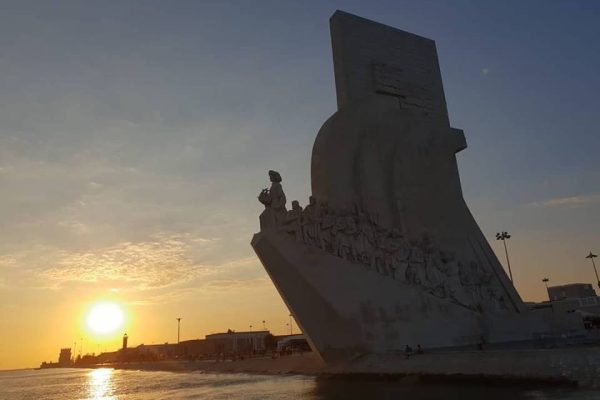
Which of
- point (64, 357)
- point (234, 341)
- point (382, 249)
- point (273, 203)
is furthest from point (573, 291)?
point (64, 357)

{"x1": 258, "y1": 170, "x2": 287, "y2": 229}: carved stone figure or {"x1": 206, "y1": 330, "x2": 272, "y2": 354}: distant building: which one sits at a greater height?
{"x1": 258, "y1": 170, "x2": 287, "y2": 229}: carved stone figure

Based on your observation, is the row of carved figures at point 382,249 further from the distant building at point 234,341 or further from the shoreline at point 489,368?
the distant building at point 234,341

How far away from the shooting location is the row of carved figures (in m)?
14.8

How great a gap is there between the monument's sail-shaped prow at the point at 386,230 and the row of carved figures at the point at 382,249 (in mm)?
44

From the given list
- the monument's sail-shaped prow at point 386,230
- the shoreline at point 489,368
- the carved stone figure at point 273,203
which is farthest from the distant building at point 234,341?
the shoreline at point 489,368

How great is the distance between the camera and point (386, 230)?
16891mm

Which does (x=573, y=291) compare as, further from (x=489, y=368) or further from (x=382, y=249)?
(x=489, y=368)

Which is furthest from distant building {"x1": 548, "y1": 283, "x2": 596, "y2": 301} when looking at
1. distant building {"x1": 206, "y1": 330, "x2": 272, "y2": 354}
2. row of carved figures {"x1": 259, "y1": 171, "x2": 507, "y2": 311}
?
row of carved figures {"x1": 259, "y1": 171, "x2": 507, "y2": 311}

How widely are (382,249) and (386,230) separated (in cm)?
103

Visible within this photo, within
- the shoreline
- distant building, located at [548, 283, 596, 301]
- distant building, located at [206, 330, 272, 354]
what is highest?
distant building, located at [548, 283, 596, 301]

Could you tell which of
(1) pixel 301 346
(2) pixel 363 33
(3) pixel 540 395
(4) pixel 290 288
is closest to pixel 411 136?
(2) pixel 363 33

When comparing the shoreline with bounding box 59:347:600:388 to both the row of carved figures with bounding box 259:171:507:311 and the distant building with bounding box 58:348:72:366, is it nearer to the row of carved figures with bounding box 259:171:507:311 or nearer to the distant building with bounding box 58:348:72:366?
the row of carved figures with bounding box 259:171:507:311

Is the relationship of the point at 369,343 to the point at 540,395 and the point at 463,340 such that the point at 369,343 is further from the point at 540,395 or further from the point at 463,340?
the point at 540,395

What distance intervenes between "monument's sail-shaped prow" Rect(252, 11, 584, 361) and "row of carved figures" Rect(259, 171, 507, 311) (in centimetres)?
4
